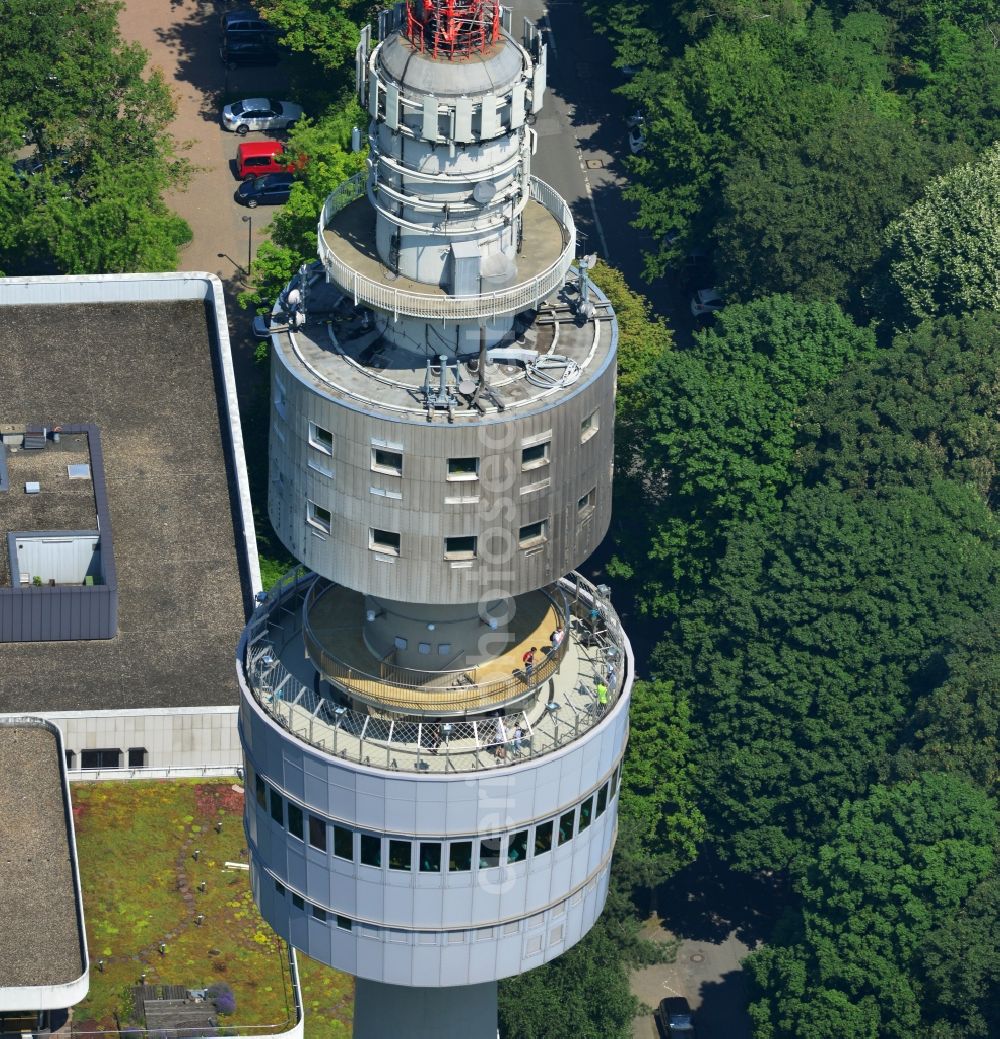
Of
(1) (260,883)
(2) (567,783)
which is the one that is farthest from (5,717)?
(2) (567,783)

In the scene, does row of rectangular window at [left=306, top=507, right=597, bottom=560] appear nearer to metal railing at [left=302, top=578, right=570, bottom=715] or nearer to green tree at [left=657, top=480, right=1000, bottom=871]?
metal railing at [left=302, top=578, right=570, bottom=715]

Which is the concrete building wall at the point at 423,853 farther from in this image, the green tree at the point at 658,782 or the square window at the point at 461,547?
the green tree at the point at 658,782

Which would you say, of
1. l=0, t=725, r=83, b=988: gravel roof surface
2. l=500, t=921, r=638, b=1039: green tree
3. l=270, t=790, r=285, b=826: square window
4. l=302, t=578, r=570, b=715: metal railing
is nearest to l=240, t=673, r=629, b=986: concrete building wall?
l=270, t=790, r=285, b=826: square window

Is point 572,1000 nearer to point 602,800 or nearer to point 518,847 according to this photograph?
point 602,800

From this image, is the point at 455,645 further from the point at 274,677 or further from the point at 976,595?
the point at 976,595

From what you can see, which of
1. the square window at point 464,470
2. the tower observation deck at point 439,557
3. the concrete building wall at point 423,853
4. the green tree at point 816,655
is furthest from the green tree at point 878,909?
the square window at point 464,470
